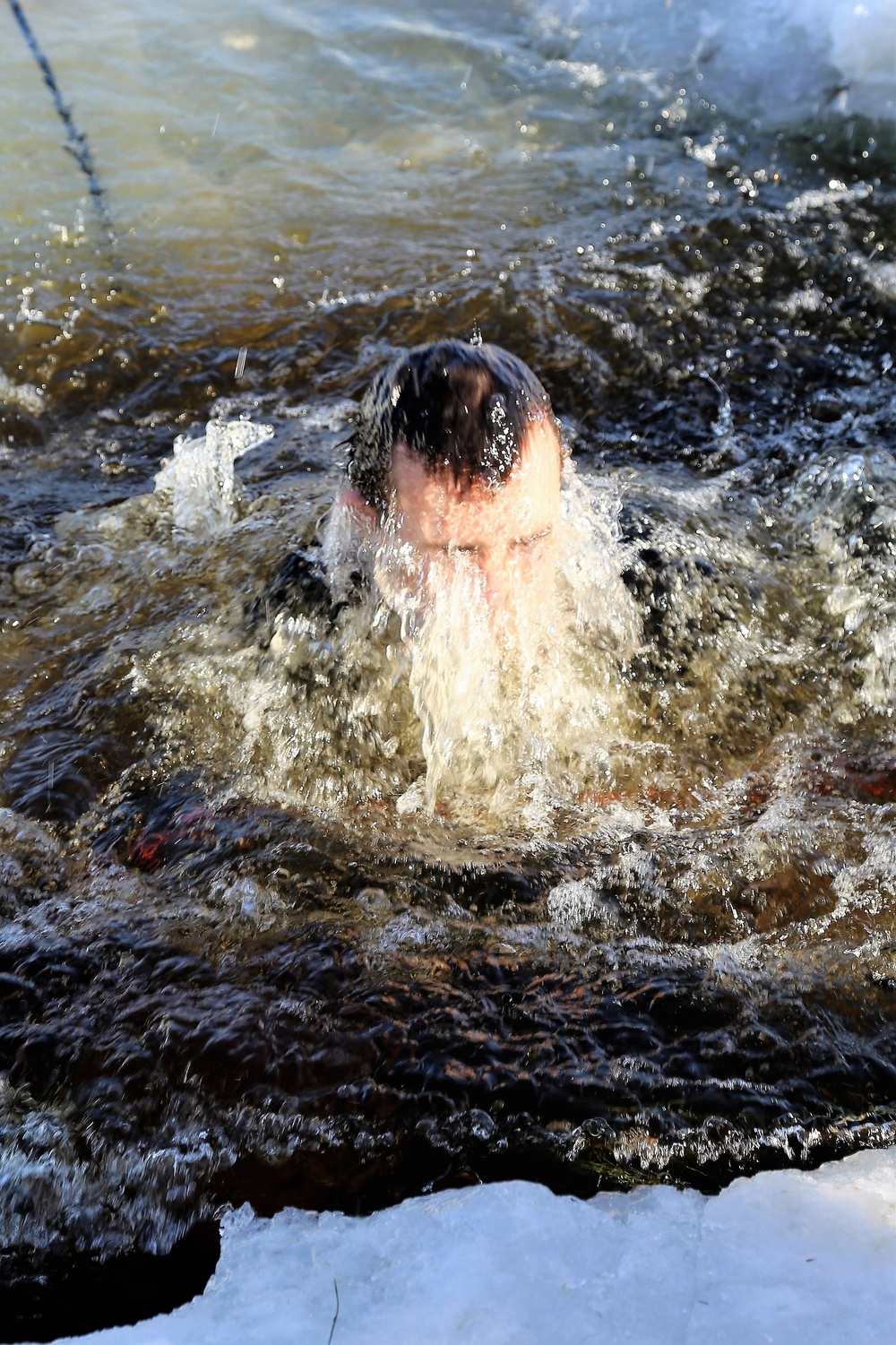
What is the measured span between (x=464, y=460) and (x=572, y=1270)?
1725mm

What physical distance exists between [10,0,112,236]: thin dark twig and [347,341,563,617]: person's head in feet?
13.4

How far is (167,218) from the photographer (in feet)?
19.6

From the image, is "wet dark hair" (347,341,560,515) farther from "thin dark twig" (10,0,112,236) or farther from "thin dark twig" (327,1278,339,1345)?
"thin dark twig" (10,0,112,236)

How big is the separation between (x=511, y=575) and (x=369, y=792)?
29.5 inches

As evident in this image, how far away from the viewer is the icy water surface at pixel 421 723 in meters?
2.04

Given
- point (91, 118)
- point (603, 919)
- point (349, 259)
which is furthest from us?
point (91, 118)

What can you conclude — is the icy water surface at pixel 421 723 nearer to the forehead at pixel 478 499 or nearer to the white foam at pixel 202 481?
the white foam at pixel 202 481

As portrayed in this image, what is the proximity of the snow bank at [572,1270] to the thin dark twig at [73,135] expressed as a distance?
18.3 feet

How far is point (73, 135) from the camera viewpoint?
674cm

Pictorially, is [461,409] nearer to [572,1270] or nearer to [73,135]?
[572,1270]

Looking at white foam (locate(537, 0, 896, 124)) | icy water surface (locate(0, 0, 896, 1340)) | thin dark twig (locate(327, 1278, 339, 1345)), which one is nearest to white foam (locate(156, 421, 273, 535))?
icy water surface (locate(0, 0, 896, 1340))

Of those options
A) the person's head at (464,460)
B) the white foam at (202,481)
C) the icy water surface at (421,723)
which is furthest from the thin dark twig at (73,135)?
the person's head at (464,460)

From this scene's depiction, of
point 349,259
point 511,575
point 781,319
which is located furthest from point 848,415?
point 349,259

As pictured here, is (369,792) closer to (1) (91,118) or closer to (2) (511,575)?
(2) (511,575)
